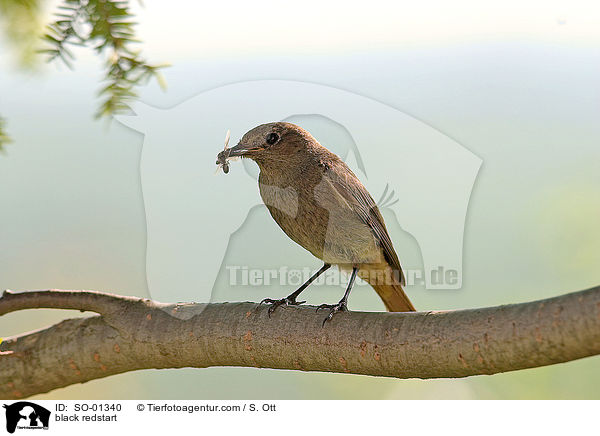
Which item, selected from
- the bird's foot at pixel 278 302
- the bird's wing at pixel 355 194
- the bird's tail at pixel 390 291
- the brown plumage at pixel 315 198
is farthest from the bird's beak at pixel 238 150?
the bird's tail at pixel 390 291

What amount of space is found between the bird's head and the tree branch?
1.74 ft

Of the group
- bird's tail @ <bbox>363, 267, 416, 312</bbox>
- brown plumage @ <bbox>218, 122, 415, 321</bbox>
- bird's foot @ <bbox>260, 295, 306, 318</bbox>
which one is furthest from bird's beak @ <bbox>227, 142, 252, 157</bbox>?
bird's tail @ <bbox>363, 267, 416, 312</bbox>

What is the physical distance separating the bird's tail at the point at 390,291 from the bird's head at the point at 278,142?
1.69 feet

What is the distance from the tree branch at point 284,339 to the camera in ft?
4.69

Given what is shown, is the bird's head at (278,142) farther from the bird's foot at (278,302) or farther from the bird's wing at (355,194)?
the bird's foot at (278,302)

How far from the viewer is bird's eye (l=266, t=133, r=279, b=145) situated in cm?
220

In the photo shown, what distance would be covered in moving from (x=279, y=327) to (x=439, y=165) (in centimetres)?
67

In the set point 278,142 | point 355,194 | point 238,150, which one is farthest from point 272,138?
point 355,194

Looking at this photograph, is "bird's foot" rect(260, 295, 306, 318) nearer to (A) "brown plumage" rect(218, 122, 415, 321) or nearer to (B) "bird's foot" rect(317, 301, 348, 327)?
(A) "brown plumage" rect(218, 122, 415, 321)

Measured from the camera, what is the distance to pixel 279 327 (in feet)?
6.03

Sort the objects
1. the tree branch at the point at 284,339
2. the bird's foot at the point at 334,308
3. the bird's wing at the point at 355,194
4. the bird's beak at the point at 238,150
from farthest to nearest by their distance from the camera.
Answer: the bird's wing at the point at 355,194 < the bird's beak at the point at 238,150 < the bird's foot at the point at 334,308 < the tree branch at the point at 284,339

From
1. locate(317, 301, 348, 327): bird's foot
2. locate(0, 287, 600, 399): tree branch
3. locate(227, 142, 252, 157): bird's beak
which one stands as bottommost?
locate(0, 287, 600, 399): tree branch

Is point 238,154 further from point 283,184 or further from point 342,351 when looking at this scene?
point 342,351

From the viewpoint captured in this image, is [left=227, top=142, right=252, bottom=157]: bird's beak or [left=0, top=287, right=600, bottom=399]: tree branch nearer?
[left=0, top=287, right=600, bottom=399]: tree branch
